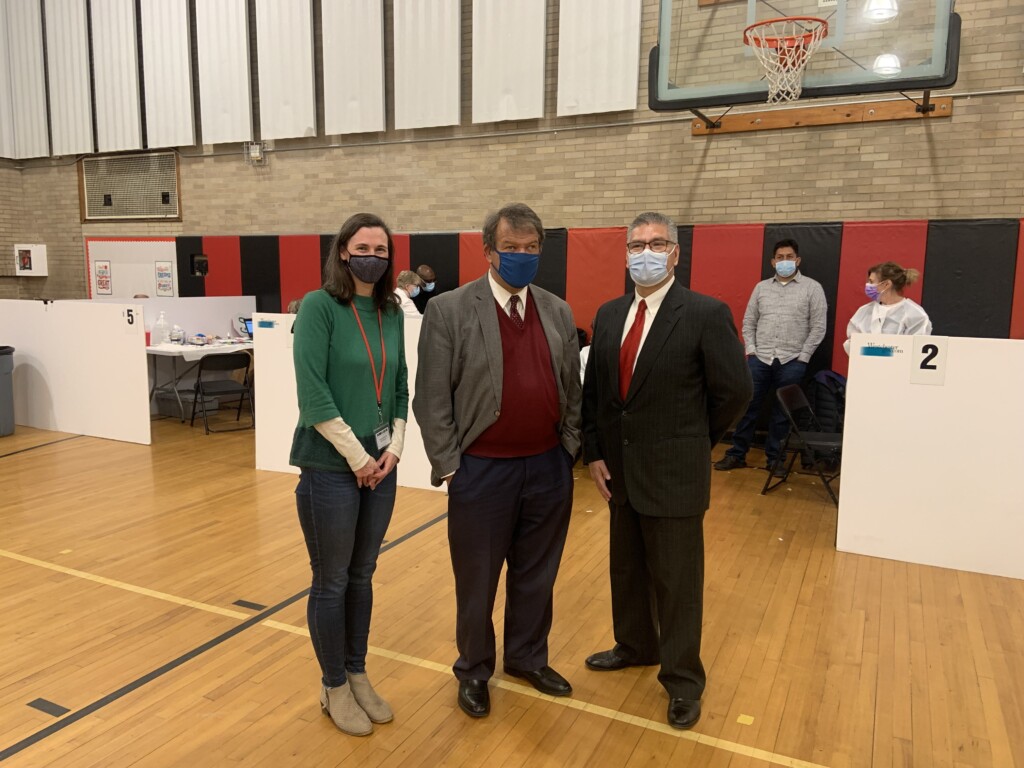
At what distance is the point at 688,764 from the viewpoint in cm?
236

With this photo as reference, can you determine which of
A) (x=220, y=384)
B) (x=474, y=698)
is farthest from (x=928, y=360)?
(x=220, y=384)

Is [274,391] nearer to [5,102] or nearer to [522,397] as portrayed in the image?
[522,397]

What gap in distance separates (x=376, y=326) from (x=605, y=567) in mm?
2201

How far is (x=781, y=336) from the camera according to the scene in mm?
6133

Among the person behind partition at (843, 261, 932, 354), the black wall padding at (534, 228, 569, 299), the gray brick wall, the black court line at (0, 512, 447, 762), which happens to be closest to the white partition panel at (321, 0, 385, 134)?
the gray brick wall

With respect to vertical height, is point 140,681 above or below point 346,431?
below

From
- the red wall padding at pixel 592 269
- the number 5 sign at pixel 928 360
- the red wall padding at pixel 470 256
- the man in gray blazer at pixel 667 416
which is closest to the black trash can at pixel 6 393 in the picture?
the red wall padding at pixel 470 256

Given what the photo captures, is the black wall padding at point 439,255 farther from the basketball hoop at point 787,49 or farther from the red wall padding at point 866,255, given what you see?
the red wall padding at point 866,255

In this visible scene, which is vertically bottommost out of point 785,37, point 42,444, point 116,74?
point 42,444

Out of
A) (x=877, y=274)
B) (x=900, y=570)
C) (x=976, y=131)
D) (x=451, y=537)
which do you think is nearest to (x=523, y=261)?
(x=451, y=537)

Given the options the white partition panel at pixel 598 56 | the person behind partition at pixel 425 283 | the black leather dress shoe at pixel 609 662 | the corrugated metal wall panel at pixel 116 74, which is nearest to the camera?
the black leather dress shoe at pixel 609 662

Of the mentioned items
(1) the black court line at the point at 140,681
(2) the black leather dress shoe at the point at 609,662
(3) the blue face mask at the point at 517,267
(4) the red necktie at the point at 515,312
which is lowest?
(1) the black court line at the point at 140,681

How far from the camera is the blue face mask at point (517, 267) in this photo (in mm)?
2412

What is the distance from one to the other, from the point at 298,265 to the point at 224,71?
2.70 m
